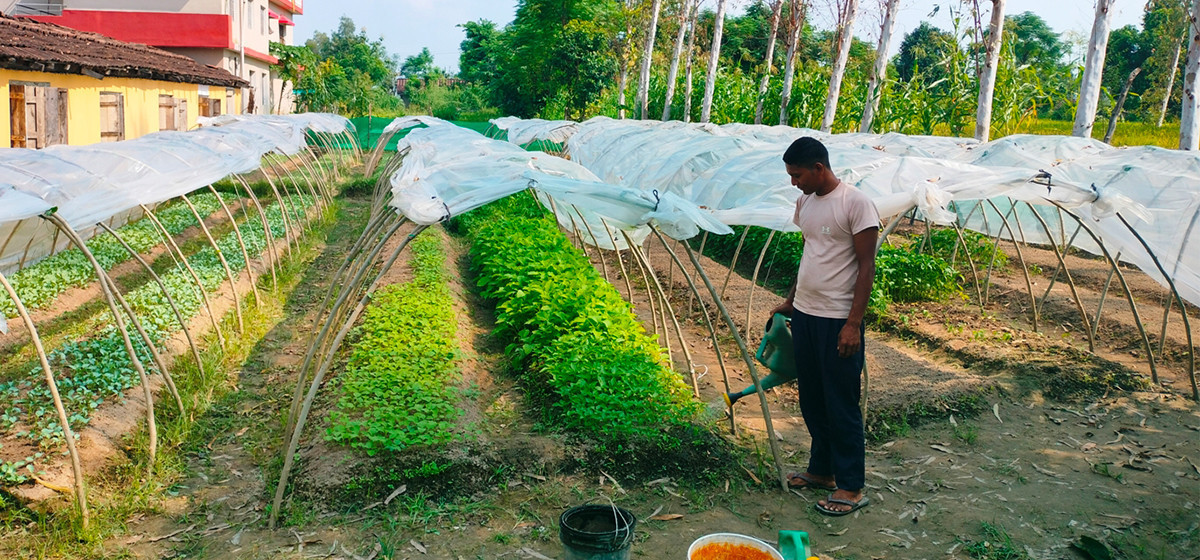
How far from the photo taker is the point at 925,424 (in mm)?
6766

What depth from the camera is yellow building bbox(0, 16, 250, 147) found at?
1412cm

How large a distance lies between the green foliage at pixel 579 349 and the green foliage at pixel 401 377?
69 cm

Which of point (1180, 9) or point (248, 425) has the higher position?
point (1180, 9)

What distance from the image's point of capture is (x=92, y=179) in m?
6.33

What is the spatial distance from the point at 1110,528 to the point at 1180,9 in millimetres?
28546

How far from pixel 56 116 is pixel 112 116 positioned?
2945 mm

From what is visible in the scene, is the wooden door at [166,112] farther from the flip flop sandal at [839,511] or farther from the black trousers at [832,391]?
the flip flop sandal at [839,511]

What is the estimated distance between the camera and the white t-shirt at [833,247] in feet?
15.4

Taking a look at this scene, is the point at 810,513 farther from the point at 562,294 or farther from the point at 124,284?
the point at 124,284

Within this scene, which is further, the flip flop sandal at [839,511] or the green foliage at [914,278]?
the green foliage at [914,278]

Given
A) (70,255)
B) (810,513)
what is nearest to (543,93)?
(70,255)

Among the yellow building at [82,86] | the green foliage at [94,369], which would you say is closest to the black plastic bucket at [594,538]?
the green foliage at [94,369]

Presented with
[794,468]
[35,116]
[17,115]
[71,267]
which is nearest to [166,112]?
[35,116]

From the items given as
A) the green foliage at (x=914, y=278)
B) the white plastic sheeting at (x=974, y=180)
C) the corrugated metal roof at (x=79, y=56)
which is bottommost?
the green foliage at (x=914, y=278)
